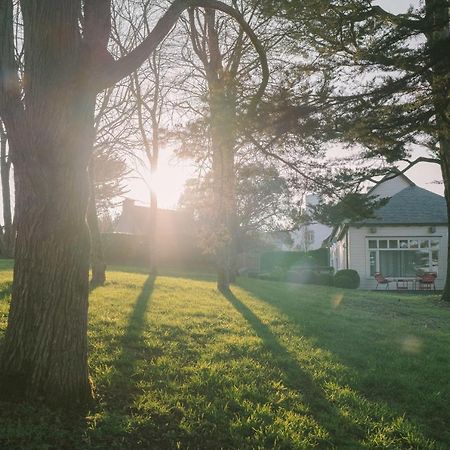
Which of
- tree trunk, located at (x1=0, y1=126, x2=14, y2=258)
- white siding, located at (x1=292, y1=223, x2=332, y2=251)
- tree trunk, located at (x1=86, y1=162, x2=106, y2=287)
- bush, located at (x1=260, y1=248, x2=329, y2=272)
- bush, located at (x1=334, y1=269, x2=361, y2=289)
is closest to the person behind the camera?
tree trunk, located at (x1=86, y1=162, x2=106, y2=287)

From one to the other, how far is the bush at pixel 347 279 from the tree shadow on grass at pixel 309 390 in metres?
17.9

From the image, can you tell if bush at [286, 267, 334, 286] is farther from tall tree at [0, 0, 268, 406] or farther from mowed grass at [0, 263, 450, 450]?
tall tree at [0, 0, 268, 406]

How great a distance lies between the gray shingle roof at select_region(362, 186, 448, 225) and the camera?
27891 millimetres

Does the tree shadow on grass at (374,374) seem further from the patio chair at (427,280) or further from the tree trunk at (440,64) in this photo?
the patio chair at (427,280)

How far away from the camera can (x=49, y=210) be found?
4070 mm

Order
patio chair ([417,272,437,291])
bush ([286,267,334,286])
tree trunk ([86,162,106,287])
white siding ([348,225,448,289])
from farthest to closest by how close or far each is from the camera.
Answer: white siding ([348,225,448,289]), bush ([286,267,334,286]), patio chair ([417,272,437,291]), tree trunk ([86,162,106,287])

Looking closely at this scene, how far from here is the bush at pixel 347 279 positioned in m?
25.6

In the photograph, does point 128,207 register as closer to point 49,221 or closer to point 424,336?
point 424,336

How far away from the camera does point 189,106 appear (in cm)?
1747

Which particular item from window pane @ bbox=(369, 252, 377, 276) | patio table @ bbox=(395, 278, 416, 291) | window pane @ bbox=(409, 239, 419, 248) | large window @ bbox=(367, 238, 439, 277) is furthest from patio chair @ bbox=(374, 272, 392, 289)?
window pane @ bbox=(409, 239, 419, 248)

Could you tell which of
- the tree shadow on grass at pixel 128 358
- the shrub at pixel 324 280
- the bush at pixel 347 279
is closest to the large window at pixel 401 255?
the bush at pixel 347 279

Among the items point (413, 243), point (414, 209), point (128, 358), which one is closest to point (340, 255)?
point (413, 243)

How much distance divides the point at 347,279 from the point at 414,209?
7.36 m

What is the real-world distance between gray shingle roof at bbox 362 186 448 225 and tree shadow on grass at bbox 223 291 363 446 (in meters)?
20.8
